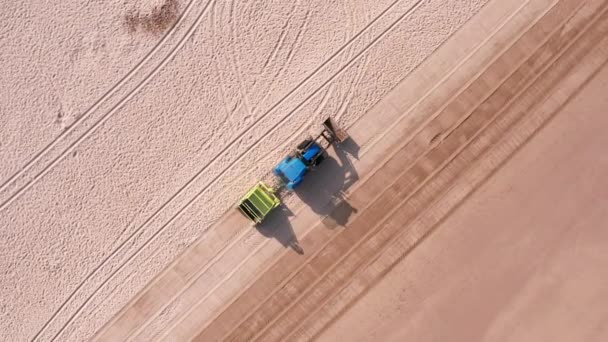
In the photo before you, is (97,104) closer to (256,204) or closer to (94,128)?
(94,128)

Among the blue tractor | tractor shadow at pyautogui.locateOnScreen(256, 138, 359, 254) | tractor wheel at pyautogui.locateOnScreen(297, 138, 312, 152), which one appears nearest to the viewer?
the blue tractor

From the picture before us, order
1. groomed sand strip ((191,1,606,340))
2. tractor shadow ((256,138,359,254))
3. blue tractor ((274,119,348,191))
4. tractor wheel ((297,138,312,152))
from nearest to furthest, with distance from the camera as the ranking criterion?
blue tractor ((274,119,348,191)) → tractor wheel ((297,138,312,152)) → groomed sand strip ((191,1,606,340)) → tractor shadow ((256,138,359,254))

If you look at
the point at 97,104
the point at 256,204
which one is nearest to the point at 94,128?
the point at 97,104

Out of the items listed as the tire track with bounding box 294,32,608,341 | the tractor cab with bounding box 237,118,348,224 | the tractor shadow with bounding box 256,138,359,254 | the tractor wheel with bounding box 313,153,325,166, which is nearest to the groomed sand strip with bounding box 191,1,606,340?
the tire track with bounding box 294,32,608,341

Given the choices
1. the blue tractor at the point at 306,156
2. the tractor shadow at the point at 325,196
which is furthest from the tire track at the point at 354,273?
the blue tractor at the point at 306,156

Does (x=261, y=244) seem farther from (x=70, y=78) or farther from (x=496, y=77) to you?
(x=496, y=77)

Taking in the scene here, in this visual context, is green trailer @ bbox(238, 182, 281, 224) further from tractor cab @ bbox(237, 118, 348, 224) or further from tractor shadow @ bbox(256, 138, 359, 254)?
tractor shadow @ bbox(256, 138, 359, 254)

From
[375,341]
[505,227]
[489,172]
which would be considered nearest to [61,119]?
[375,341]
